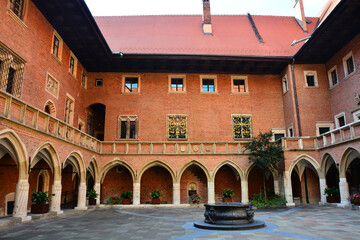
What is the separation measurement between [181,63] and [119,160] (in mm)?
8954

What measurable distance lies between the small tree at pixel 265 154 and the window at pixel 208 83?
20.7 feet

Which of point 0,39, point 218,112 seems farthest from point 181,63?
point 0,39

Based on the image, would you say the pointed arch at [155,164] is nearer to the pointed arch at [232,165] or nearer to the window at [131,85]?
the pointed arch at [232,165]

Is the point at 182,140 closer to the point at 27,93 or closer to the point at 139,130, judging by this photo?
the point at 139,130

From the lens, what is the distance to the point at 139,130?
23391 millimetres

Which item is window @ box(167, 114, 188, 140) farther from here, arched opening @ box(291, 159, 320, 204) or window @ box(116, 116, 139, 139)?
arched opening @ box(291, 159, 320, 204)

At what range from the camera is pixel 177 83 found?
2464cm

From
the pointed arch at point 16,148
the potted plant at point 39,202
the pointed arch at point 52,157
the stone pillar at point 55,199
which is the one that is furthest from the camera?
the stone pillar at point 55,199

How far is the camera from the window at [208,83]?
24578 millimetres

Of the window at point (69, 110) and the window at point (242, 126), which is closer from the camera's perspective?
the window at point (69, 110)

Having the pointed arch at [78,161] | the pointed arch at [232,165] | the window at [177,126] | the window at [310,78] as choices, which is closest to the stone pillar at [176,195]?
the pointed arch at [232,165]

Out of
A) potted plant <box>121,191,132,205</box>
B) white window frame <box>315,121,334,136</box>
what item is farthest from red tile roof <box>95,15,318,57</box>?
potted plant <box>121,191,132,205</box>

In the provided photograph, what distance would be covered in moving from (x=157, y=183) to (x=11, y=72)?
12800 millimetres

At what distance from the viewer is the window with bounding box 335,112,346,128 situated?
2057 cm
